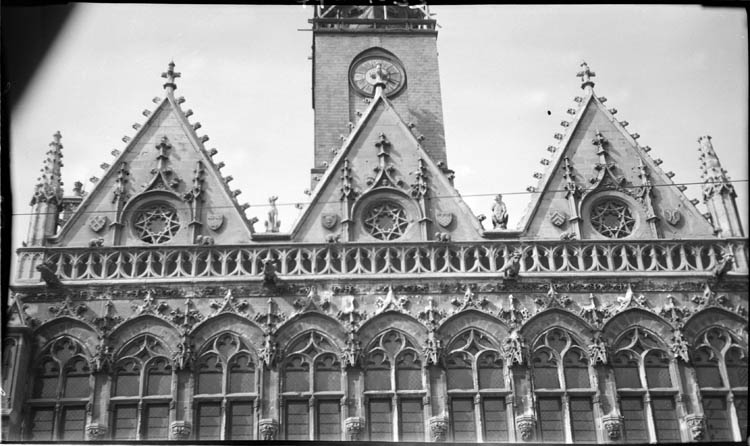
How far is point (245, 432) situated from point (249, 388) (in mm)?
736

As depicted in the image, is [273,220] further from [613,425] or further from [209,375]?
[613,425]

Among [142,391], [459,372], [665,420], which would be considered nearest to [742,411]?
[665,420]

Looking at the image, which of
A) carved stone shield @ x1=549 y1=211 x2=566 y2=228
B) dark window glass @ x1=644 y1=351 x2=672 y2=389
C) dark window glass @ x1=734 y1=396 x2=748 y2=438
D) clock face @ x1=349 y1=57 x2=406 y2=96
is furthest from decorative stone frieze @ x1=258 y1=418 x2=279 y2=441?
clock face @ x1=349 y1=57 x2=406 y2=96

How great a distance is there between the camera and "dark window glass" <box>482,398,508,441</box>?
17.1m

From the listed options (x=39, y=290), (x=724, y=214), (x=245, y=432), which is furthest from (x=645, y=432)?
(x=39, y=290)

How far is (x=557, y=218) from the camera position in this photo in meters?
19.0

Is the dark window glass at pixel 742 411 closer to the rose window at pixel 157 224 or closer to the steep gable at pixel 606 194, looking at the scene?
the steep gable at pixel 606 194

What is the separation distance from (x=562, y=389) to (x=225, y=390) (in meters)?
5.60

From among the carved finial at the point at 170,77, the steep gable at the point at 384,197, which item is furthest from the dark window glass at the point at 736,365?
the carved finial at the point at 170,77

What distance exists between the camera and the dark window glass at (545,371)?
17.5 meters

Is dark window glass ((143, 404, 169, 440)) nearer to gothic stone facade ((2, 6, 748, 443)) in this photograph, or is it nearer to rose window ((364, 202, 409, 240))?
gothic stone facade ((2, 6, 748, 443))

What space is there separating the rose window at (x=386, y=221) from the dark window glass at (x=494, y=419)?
3.47m

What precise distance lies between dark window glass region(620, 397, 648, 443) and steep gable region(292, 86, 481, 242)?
387 cm

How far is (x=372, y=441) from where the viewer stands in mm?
16656
